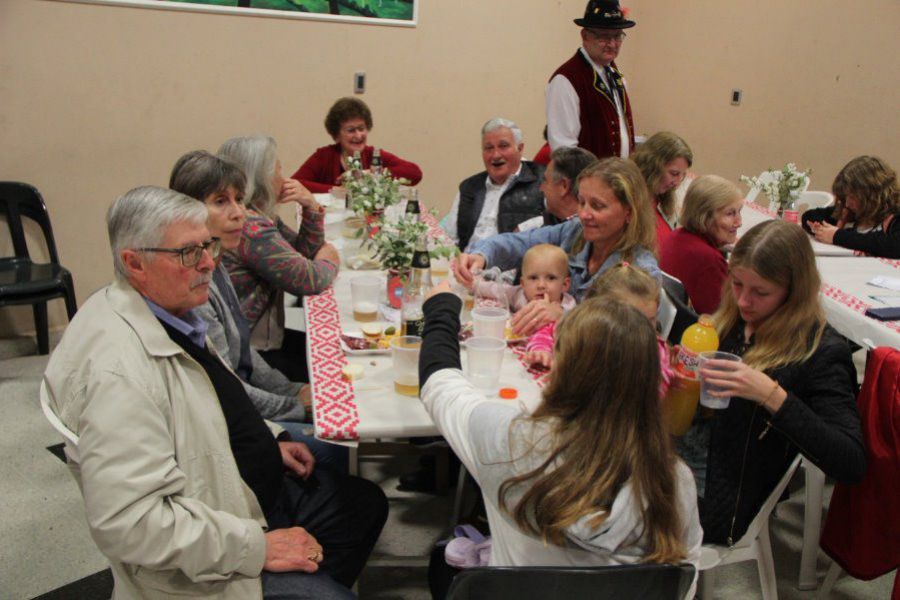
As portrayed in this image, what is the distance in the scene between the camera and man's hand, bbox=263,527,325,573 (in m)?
1.76

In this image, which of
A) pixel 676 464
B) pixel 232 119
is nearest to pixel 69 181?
pixel 232 119

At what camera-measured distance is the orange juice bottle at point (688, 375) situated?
6.33 ft

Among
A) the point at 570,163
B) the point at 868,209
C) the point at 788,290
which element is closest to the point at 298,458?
the point at 788,290

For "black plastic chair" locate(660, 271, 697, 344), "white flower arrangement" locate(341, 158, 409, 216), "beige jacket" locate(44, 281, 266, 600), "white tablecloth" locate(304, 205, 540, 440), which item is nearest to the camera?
"beige jacket" locate(44, 281, 266, 600)

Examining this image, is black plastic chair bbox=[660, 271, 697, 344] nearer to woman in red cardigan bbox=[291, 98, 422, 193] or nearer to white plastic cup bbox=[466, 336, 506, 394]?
white plastic cup bbox=[466, 336, 506, 394]

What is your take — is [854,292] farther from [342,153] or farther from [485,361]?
[342,153]

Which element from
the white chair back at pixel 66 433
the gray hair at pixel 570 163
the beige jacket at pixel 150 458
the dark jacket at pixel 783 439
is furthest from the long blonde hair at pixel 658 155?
the white chair back at pixel 66 433

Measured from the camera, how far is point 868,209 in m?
3.81

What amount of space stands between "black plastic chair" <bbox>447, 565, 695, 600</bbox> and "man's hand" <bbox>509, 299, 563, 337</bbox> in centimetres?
116

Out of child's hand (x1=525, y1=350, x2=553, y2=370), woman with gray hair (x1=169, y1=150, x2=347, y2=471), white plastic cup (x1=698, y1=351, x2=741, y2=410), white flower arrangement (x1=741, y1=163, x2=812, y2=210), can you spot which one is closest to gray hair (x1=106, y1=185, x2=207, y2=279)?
woman with gray hair (x1=169, y1=150, x2=347, y2=471)

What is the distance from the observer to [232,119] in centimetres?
479

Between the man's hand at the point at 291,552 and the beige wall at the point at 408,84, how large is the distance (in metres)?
3.35

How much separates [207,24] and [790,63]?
3.86 metres

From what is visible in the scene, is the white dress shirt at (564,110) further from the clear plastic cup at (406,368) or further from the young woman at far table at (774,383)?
the clear plastic cup at (406,368)
